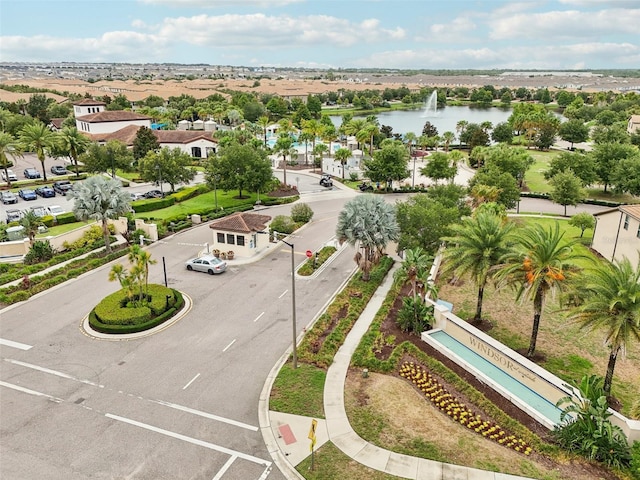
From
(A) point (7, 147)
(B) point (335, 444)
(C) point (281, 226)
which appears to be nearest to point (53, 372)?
(B) point (335, 444)

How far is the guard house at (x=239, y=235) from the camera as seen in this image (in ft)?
134

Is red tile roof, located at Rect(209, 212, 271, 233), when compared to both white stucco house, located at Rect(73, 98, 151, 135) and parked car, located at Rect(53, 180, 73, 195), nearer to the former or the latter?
parked car, located at Rect(53, 180, 73, 195)

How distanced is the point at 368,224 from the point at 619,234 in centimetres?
2070

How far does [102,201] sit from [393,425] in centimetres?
2950

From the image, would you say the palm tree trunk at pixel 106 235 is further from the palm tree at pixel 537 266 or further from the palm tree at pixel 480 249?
the palm tree at pixel 537 266

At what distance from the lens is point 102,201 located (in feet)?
127

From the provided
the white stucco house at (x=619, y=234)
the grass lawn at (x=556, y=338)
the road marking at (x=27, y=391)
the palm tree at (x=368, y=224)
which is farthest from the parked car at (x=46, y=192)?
the white stucco house at (x=619, y=234)

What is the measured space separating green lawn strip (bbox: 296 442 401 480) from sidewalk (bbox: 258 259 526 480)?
219mm

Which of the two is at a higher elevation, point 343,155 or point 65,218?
point 343,155

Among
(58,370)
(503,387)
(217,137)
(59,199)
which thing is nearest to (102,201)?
(58,370)

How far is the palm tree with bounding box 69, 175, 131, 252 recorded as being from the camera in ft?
126

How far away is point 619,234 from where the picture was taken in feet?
125

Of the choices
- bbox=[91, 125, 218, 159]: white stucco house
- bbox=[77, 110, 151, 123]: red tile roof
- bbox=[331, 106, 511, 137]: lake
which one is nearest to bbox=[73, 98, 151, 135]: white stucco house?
bbox=[77, 110, 151, 123]: red tile roof

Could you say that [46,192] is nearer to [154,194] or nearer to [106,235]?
[154,194]
